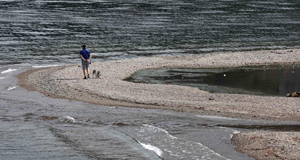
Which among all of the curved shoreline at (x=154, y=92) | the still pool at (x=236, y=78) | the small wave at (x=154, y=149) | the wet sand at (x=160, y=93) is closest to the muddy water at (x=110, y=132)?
the small wave at (x=154, y=149)

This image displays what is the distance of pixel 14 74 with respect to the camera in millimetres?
36094

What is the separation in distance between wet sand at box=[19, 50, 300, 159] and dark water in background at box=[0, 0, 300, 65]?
25.8 ft

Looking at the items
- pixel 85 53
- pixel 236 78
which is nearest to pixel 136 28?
pixel 236 78

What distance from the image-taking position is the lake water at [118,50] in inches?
682

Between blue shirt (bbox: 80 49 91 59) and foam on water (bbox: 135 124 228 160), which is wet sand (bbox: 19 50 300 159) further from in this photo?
blue shirt (bbox: 80 49 91 59)

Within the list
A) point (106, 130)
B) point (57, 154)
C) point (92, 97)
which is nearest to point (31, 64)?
point (92, 97)

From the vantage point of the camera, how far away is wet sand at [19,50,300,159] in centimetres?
2238

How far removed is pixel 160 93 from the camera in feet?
90.1

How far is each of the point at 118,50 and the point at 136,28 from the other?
55.1ft

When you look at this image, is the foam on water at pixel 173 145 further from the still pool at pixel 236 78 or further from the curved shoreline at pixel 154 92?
the still pool at pixel 236 78

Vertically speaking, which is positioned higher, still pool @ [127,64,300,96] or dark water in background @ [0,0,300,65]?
dark water in background @ [0,0,300,65]

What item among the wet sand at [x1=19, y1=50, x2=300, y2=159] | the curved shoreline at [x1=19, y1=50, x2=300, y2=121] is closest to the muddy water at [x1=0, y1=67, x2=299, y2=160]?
the wet sand at [x1=19, y1=50, x2=300, y2=159]

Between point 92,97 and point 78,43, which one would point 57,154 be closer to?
point 92,97

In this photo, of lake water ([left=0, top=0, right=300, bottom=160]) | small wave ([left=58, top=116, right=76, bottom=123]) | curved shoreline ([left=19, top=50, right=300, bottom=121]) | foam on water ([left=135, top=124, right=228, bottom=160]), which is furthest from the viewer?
curved shoreline ([left=19, top=50, right=300, bottom=121])
